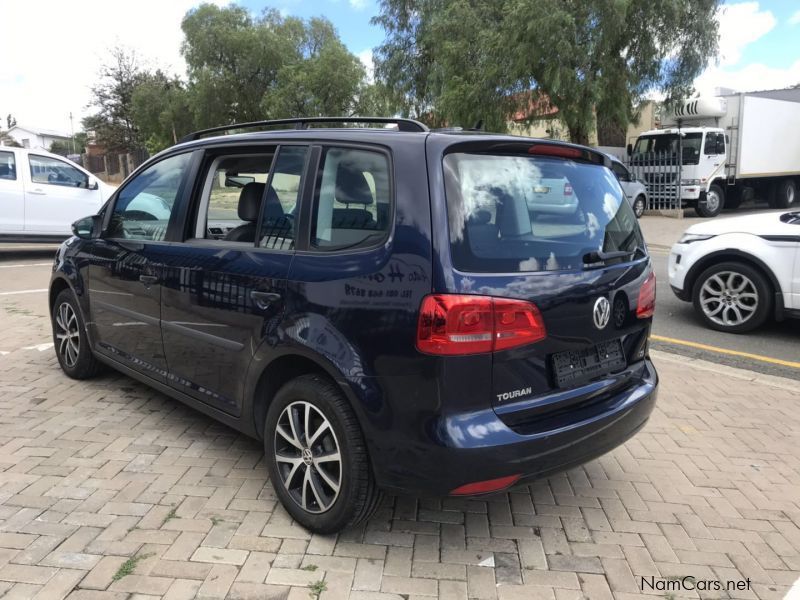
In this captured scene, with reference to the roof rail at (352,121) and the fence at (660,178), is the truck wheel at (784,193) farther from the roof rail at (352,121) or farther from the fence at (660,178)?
the roof rail at (352,121)

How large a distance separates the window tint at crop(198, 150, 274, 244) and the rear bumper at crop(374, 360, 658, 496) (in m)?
1.34

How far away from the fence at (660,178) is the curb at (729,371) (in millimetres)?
15850

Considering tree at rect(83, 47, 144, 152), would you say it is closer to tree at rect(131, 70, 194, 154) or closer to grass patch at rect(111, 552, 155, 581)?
tree at rect(131, 70, 194, 154)

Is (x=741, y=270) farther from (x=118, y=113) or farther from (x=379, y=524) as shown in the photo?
(x=118, y=113)

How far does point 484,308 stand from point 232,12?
45.2 metres

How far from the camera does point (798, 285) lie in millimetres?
5824

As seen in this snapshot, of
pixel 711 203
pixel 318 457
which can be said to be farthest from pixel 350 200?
pixel 711 203

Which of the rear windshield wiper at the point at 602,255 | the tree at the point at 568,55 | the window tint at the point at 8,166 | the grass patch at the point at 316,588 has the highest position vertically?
the tree at the point at 568,55

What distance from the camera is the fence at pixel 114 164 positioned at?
120 ft

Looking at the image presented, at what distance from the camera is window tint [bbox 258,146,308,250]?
2.93 metres

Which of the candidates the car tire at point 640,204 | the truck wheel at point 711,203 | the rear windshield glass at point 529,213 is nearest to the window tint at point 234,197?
the rear windshield glass at point 529,213

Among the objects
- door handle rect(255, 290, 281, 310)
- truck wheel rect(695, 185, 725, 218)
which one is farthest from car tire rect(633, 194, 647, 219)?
door handle rect(255, 290, 281, 310)

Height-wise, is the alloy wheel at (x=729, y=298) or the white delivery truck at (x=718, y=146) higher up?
the white delivery truck at (x=718, y=146)

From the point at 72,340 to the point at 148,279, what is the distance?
1.54m
